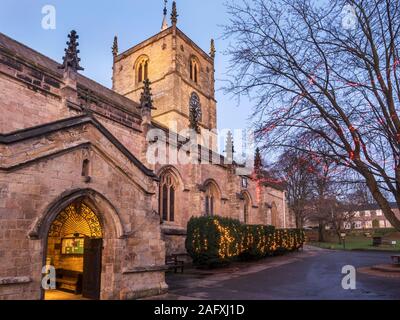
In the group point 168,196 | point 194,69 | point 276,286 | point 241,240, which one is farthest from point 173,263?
point 194,69

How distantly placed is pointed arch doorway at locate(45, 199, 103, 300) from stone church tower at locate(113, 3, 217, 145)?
20.2 metres

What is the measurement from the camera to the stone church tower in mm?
34000

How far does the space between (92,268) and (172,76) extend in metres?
27.0

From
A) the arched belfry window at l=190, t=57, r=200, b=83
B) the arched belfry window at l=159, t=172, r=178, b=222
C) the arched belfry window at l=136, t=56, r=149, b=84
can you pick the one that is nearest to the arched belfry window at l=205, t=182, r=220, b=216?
the arched belfry window at l=159, t=172, r=178, b=222

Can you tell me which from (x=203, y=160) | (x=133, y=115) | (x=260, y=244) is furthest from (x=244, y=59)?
(x=260, y=244)

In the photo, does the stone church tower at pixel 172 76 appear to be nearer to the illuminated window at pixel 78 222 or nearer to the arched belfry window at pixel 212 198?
the arched belfry window at pixel 212 198

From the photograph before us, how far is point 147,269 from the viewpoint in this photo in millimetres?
10070

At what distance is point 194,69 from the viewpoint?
39.2m

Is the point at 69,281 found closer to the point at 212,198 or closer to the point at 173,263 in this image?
the point at 173,263

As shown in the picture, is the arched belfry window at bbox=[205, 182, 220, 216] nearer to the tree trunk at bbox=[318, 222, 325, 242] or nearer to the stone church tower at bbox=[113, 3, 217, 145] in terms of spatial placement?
the stone church tower at bbox=[113, 3, 217, 145]

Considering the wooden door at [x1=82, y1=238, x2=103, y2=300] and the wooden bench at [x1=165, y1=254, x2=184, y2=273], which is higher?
the wooden door at [x1=82, y1=238, x2=103, y2=300]
